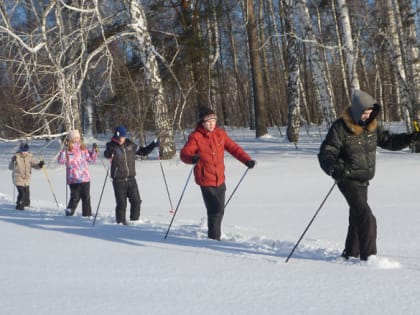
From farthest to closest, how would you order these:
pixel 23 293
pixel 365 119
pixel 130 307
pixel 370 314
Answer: pixel 365 119 → pixel 23 293 → pixel 130 307 → pixel 370 314

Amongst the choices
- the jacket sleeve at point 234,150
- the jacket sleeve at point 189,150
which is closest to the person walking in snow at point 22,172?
the jacket sleeve at point 189,150

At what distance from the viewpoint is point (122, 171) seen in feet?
25.0

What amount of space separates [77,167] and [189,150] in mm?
3523

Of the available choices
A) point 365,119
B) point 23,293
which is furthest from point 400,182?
point 23,293

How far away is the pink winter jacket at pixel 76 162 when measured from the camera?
873 centimetres

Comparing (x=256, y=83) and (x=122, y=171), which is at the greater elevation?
(x=256, y=83)

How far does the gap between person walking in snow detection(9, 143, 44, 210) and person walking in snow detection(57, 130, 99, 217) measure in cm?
182

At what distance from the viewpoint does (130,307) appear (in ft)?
12.0

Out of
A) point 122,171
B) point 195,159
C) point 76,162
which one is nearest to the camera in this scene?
point 195,159

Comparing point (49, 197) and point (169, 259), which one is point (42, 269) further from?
point (49, 197)

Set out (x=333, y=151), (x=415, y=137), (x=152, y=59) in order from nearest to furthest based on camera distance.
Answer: (x=333, y=151) → (x=415, y=137) → (x=152, y=59)

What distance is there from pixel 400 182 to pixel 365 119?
597cm

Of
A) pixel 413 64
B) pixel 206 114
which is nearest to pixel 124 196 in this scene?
pixel 206 114

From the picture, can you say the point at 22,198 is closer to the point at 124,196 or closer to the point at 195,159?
the point at 124,196
